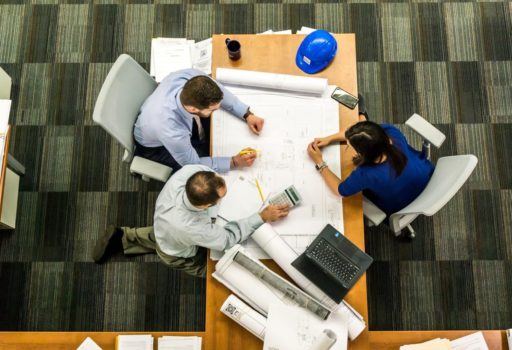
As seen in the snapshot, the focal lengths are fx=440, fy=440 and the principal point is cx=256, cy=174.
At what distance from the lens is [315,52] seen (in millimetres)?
1959

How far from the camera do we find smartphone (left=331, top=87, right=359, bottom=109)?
1943mm

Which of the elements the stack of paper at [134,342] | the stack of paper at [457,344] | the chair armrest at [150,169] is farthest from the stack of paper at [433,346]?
the chair armrest at [150,169]

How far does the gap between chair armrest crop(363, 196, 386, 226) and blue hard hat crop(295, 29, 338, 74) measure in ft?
2.13

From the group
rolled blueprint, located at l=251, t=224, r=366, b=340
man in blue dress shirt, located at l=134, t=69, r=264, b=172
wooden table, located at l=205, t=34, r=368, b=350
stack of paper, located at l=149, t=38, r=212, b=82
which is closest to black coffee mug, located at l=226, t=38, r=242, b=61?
wooden table, located at l=205, t=34, r=368, b=350

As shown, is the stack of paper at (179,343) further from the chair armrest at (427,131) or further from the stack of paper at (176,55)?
the stack of paper at (176,55)

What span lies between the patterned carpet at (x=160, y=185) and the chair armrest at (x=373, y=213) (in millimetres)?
782

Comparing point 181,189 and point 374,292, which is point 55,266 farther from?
point 374,292

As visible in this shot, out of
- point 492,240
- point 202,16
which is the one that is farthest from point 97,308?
point 492,240

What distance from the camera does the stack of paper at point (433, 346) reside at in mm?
1677

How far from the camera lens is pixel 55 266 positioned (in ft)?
8.61

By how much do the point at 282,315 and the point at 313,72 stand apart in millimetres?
1065

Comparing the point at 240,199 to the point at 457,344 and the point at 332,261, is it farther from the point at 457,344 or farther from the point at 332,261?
the point at 457,344

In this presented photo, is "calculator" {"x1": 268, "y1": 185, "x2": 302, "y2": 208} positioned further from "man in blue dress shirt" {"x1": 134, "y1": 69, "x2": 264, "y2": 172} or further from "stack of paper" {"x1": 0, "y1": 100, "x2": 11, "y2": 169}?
"stack of paper" {"x1": 0, "y1": 100, "x2": 11, "y2": 169}

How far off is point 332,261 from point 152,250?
1.31 m
